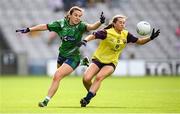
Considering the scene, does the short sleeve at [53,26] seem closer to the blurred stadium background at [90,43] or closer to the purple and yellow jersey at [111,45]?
the purple and yellow jersey at [111,45]

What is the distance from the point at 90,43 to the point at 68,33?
2683cm

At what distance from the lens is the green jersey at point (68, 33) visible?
16.9 m

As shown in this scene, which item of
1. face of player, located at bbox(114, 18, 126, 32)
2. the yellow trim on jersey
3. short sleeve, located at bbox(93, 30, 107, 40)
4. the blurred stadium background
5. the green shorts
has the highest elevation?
face of player, located at bbox(114, 18, 126, 32)

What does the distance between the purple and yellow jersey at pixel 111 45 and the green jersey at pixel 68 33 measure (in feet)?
1.77

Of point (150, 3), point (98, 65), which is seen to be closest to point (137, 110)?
point (98, 65)

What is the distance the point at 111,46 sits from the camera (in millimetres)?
16953

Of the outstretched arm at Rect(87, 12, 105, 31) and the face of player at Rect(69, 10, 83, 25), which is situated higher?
the face of player at Rect(69, 10, 83, 25)

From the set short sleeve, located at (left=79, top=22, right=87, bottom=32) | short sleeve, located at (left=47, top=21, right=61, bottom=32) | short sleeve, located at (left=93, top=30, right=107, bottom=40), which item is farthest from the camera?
short sleeve, located at (left=47, top=21, right=61, bottom=32)

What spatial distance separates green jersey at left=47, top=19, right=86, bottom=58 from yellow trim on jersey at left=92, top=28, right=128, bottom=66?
553 millimetres

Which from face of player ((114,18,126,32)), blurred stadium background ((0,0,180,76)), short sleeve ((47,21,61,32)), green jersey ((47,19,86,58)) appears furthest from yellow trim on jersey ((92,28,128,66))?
blurred stadium background ((0,0,180,76))

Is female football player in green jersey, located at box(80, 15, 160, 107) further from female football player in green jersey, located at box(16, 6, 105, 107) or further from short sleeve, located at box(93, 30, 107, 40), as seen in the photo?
female football player in green jersey, located at box(16, 6, 105, 107)

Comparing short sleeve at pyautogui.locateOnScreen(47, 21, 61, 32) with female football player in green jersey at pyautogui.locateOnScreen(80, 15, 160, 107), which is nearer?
female football player in green jersey at pyautogui.locateOnScreen(80, 15, 160, 107)

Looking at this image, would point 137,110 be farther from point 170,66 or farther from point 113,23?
point 170,66

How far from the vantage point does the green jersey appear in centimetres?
1691
